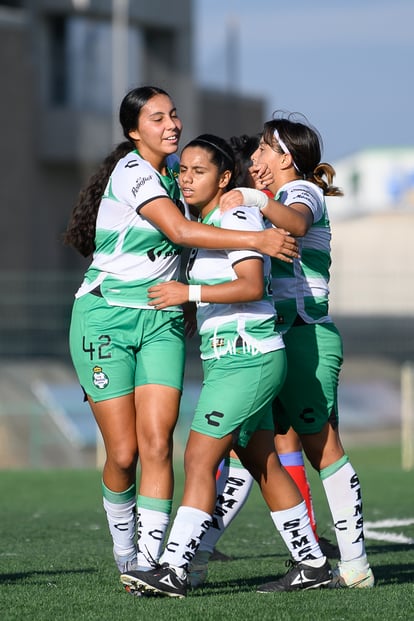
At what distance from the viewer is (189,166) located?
5.50m

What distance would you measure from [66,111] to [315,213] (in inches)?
1124

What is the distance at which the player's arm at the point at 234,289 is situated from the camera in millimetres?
5238

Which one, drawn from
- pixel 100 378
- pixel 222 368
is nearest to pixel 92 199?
pixel 100 378

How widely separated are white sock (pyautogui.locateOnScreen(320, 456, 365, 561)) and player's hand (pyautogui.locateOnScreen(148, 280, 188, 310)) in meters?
1.07

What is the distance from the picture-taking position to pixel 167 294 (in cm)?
554

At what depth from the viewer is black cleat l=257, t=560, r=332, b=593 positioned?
5629 millimetres

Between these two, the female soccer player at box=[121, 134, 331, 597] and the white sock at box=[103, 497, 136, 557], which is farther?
the white sock at box=[103, 497, 136, 557]

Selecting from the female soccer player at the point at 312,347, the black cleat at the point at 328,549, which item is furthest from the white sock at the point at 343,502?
the black cleat at the point at 328,549

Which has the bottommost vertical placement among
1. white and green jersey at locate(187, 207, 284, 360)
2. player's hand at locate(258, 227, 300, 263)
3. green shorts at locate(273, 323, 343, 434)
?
green shorts at locate(273, 323, 343, 434)

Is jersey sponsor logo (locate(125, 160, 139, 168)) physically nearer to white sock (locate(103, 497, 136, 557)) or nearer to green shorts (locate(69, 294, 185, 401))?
green shorts (locate(69, 294, 185, 401))

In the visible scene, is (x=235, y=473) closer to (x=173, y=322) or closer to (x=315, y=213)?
(x=173, y=322)

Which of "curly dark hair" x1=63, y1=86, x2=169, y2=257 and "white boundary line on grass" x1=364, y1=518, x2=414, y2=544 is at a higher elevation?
"curly dark hair" x1=63, y1=86, x2=169, y2=257

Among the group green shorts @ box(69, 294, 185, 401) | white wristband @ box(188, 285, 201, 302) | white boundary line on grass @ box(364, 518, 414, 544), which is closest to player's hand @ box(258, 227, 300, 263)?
white wristband @ box(188, 285, 201, 302)

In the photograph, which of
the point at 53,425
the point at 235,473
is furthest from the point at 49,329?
the point at 235,473
